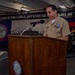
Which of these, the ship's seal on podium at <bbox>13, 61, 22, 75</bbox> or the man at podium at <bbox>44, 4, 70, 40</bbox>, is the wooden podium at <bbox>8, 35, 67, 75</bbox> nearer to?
the ship's seal on podium at <bbox>13, 61, 22, 75</bbox>


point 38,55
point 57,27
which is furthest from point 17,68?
point 57,27

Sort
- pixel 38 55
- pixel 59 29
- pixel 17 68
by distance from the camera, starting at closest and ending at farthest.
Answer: pixel 38 55 → pixel 17 68 → pixel 59 29

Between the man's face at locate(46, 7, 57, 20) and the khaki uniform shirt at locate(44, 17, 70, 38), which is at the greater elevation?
the man's face at locate(46, 7, 57, 20)

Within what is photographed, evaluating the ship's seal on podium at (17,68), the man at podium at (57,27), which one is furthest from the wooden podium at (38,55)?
the man at podium at (57,27)

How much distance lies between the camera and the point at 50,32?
7.60ft

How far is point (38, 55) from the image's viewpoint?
1.88 meters

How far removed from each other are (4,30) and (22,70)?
253 inches

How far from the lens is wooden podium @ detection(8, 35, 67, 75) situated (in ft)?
6.09

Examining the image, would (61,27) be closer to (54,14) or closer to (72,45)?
(54,14)

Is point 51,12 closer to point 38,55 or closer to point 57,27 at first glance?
point 57,27

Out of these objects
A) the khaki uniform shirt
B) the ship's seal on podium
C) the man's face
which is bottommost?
the ship's seal on podium

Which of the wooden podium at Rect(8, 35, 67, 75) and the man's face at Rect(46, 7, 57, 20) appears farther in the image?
the man's face at Rect(46, 7, 57, 20)

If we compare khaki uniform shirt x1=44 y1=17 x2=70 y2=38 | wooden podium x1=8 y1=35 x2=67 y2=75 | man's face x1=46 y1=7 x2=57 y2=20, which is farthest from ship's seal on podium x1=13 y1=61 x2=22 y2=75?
man's face x1=46 y1=7 x2=57 y2=20

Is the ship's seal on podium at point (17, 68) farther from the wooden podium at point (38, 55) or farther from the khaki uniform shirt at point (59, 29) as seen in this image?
the khaki uniform shirt at point (59, 29)
